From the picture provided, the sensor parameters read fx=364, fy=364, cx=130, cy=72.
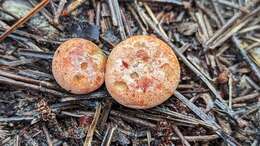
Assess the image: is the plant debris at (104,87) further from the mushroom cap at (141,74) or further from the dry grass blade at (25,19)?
the mushroom cap at (141,74)

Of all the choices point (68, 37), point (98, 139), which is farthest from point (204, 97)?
point (68, 37)

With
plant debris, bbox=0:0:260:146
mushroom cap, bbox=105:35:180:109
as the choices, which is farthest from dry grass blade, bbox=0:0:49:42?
mushroom cap, bbox=105:35:180:109

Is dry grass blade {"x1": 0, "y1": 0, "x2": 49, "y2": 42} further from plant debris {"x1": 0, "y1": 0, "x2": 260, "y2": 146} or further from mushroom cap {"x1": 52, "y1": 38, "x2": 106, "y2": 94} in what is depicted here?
mushroom cap {"x1": 52, "y1": 38, "x2": 106, "y2": 94}

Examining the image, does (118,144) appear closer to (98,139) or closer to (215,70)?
(98,139)

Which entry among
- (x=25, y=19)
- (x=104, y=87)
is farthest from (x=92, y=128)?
(x=25, y=19)

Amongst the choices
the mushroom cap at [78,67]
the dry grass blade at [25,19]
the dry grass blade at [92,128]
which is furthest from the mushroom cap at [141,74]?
the dry grass blade at [25,19]

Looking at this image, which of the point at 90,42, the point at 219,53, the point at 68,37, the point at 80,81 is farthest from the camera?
the point at 219,53
